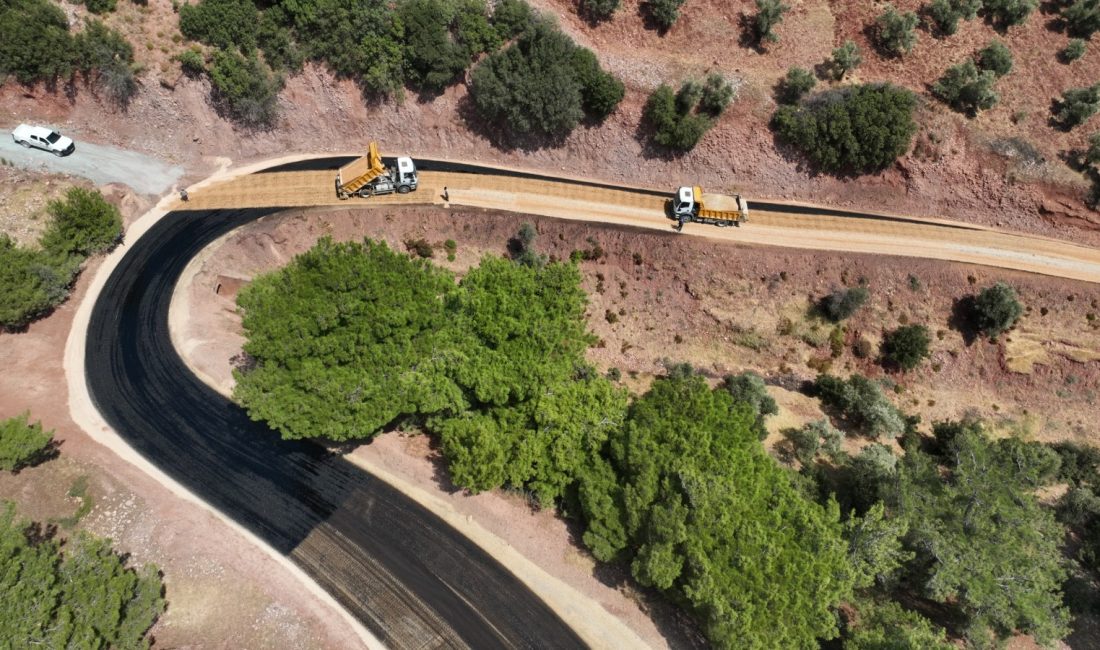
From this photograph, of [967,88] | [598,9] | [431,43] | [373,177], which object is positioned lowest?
[373,177]

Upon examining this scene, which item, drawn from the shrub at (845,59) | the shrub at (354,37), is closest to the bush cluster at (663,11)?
the shrub at (845,59)

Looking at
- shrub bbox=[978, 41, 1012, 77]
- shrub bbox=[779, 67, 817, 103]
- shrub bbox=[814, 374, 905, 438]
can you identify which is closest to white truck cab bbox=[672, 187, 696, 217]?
shrub bbox=[779, 67, 817, 103]

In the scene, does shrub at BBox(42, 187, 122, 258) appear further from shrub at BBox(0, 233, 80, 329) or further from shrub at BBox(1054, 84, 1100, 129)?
shrub at BBox(1054, 84, 1100, 129)

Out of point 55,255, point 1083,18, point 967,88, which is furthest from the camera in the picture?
point 1083,18

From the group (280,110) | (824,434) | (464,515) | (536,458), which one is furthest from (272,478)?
(824,434)

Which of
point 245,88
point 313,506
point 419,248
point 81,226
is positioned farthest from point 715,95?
point 81,226

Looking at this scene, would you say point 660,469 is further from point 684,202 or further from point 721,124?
point 721,124
